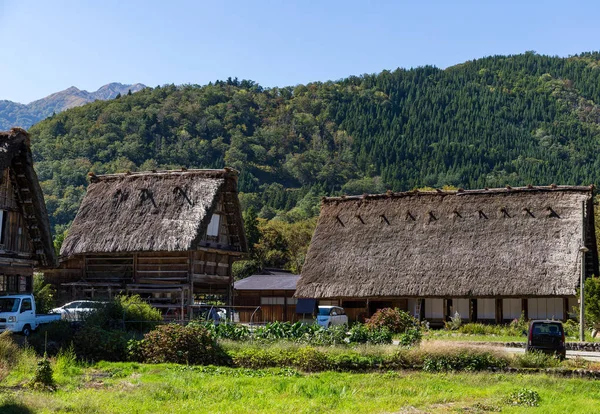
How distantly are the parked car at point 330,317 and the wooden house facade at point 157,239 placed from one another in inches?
265

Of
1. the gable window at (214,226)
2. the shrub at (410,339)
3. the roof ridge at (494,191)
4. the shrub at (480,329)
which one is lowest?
the shrub at (480,329)

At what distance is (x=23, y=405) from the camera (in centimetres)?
1866

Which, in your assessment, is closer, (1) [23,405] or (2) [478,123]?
(1) [23,405]

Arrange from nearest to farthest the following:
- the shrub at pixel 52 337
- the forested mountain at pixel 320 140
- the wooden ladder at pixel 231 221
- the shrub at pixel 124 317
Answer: the shrub at pixel 52 337, the shrub at pixel 124 317, the wooden ladder at pixel 231 221, the forested mountain at pixel 320 140

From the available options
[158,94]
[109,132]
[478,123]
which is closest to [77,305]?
[109,132]

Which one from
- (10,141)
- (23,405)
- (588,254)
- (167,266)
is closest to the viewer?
(23,405)

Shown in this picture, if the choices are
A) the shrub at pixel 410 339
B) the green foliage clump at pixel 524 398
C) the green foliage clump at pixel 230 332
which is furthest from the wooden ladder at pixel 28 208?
the green foliage clump at pixel 524 398

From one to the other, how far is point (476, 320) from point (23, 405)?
110 feet

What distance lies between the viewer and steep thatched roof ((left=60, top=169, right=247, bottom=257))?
44781 mm

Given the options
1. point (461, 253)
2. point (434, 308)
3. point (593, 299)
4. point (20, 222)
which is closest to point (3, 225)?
point (20, 222)

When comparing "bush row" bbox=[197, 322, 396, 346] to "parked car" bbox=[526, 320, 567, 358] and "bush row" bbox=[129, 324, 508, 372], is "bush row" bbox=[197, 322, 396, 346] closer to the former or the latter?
"bush row" bbox=[129, 324, 508, 372]

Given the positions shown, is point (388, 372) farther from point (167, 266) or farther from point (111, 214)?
point (111, 214)

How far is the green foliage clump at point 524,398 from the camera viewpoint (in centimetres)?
1988

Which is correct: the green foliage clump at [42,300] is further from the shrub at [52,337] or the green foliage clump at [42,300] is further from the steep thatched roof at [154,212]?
the shrub at [52,337]
